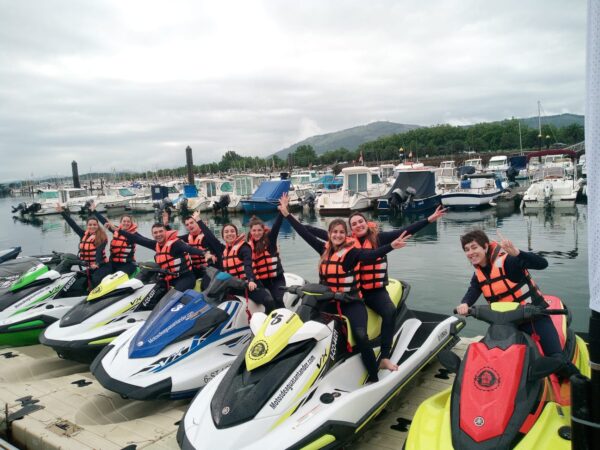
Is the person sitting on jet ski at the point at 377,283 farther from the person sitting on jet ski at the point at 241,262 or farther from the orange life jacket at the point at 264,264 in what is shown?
the orange life jacket at the point at 264,264

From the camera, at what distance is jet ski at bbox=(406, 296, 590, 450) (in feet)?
8.67

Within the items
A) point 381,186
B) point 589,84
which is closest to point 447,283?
point 589,84

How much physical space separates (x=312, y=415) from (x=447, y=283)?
820 cm

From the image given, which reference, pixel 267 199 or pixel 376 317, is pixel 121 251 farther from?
pixel 267 199

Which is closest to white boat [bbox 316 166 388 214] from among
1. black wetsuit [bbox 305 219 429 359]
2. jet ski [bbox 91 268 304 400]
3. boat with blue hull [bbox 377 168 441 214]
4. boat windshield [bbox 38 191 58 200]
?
boat with blue hull [bbox 377 168 441 214]

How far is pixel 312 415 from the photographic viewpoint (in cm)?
335

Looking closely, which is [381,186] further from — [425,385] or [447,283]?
[425,385]

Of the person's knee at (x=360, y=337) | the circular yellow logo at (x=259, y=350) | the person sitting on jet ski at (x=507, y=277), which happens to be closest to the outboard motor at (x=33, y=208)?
the circular yellow logo at (x=259, y=350)

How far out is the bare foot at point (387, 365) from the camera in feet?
13.5

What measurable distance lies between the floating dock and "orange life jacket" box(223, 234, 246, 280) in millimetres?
1560

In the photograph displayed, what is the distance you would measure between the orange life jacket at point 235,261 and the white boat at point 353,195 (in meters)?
23.5

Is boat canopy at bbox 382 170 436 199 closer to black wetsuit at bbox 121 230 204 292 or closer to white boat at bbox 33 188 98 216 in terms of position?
black wetsuit at bbox 121 230 204 292

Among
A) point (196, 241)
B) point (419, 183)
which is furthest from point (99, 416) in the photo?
point (419, 183)

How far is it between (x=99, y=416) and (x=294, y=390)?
7.30 feet
